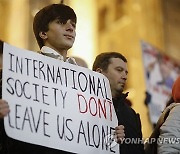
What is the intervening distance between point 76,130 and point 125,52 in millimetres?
8491

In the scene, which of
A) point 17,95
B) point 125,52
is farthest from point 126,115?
point 125,52

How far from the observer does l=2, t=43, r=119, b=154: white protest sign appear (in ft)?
6.18

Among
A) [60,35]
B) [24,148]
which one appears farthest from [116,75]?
[24,148]

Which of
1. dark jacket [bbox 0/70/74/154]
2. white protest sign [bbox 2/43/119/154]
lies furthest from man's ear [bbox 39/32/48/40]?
dark jacket [bbox 0/70/74/154]

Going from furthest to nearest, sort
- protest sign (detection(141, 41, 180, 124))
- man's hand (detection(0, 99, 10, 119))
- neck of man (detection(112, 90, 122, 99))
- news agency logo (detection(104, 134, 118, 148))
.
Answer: protest sign (detection(141, 41, 180, 124)), neck of man (detection(112, 90, 122, 99)), news agency logo (detection(104, 134, 118, 148)), man's hand (detection(0, 99, 10, 119))

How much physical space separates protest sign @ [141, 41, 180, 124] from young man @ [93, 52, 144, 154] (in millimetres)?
1781

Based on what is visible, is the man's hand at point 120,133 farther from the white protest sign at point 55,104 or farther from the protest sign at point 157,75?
the protest sign at point 157,75

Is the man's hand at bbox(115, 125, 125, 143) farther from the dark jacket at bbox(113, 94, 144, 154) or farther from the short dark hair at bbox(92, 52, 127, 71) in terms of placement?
the short dark hair at bbox(92, 52, 127, 71)

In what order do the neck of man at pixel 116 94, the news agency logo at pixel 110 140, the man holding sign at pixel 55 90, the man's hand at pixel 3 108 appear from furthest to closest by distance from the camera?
the neck of man at pixel 116 94
the news agency logo at pixel 110 140
the man holding sign at pixel 55 90
the man's hand at pixel 3 108

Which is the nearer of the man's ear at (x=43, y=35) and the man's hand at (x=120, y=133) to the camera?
the man's hand at (x=120, y=133)

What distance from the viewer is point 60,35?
2.21 metres

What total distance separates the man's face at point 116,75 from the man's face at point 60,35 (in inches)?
11.2

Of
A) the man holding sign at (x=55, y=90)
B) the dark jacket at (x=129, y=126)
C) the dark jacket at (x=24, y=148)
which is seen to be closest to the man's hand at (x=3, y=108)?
the man holding sign at (x=55, y=90)

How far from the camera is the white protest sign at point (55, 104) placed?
74.2 inches
